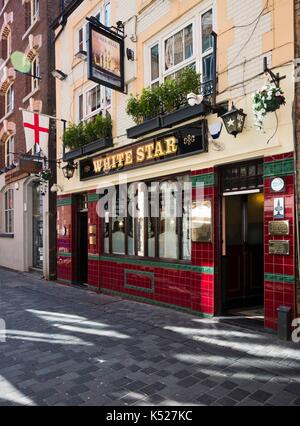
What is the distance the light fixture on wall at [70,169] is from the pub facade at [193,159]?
4cm

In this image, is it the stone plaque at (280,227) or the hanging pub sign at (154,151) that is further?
the hanging pub sign at (154,151)

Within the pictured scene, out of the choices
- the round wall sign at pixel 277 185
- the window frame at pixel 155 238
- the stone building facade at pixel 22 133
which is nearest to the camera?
the round wall sign at pixel 277 185

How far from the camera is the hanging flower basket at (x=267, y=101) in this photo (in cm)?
499

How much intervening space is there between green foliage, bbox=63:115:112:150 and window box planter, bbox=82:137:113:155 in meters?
0.24

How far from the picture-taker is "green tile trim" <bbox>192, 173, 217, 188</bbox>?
635 centimetres

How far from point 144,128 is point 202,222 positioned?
2.42 m

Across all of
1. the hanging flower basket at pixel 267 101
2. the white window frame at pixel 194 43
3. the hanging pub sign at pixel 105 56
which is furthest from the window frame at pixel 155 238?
the hanging pub sign at pixel 105 56

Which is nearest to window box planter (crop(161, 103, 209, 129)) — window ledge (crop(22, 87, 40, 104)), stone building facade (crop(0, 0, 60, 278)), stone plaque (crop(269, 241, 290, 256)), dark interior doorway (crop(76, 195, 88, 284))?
stone plaque (crop(269, 241, 290, 256))

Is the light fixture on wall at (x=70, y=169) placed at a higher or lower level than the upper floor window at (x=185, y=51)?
lower

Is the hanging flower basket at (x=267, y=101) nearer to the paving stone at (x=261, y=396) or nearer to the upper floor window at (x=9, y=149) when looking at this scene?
the paving stone at (x=261, y=396)

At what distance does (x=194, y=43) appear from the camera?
681 cm

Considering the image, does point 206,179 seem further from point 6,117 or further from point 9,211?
point 6,117

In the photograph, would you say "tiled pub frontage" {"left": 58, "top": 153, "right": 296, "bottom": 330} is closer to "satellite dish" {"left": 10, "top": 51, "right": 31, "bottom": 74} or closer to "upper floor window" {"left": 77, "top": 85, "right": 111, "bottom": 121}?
"upper floor window" {"left": 77, "top": 85, "right": 111, "bottom": 121}


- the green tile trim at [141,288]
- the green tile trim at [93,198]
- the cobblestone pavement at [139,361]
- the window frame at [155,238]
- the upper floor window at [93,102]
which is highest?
the upper floor window at [93,102]
